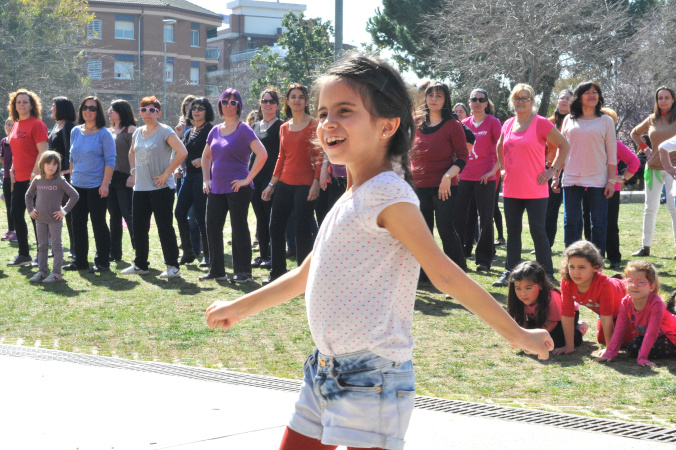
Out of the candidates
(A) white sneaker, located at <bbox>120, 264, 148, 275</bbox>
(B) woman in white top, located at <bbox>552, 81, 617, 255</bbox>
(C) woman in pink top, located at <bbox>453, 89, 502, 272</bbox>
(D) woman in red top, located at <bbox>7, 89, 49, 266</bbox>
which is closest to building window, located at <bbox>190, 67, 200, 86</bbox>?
(D) woman in red top, located at <bbox>7, 89, 49, 266</bbox>

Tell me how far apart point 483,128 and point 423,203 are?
1809 mm

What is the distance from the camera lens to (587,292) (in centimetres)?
590

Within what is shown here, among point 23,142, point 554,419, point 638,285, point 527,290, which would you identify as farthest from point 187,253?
point 554,419

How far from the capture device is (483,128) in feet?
31.3

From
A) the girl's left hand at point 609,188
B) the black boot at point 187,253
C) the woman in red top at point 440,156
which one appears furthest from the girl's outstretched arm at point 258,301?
the black boot at point 187,253

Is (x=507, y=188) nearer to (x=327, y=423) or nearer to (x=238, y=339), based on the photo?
(x=238, y=339)

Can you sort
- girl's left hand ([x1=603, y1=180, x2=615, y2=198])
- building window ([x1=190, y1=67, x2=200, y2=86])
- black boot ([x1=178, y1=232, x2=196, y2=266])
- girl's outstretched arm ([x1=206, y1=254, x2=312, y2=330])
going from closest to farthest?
1. girl's outstretched arm ([x1=206, y1=254, x2=312, y2=330])
2. girl's left hand ([x1=603, y1=180, x2=615, y2=198])
3. black boot ([x1=178, y1=232, x2=196, y2=266])
4. building window ([x1=190, y1=67, x2=200, y2=86])

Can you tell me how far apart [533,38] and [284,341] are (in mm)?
30140

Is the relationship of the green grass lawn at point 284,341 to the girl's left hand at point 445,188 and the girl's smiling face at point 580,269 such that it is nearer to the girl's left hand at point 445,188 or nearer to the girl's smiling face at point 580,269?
the girl's smiling face at point 580,269

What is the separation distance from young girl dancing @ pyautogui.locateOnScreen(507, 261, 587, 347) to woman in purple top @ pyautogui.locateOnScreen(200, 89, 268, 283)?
11.7 ft

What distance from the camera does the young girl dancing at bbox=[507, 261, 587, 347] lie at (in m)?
5.95

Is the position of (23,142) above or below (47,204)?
above

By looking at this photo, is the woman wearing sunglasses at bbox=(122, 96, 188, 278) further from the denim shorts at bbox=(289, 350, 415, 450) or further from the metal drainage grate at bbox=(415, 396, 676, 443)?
the denim shorts at bbox=(289, 350, 415, 450)

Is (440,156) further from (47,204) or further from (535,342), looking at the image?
(535,342)
